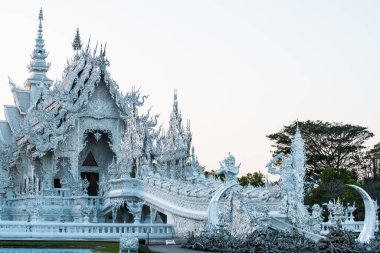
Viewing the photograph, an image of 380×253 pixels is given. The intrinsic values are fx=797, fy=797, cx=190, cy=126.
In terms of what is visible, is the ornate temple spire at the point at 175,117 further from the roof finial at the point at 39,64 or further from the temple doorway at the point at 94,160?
the roof finial at the point at 39,64

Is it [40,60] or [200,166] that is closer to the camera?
[200,166]

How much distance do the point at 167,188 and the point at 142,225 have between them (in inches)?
78.1

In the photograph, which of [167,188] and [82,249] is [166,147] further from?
[82,249]

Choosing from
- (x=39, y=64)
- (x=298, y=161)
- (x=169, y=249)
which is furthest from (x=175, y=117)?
(x=169, y=249)

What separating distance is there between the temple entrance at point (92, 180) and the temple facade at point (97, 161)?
0.04 m

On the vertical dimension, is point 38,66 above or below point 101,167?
above

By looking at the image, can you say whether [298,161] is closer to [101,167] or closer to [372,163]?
[101,167]

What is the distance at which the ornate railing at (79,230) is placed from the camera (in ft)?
77.7

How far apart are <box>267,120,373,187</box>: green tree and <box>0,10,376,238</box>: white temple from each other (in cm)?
1696

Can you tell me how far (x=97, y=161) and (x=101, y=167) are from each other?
322 millimetres

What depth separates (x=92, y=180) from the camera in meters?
34.8

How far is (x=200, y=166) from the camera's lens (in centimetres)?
3484

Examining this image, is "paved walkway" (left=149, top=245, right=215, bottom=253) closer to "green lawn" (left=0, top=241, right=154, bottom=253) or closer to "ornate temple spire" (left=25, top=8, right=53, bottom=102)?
"green lawn" (left=0, top=241, right=154, bottom=253)

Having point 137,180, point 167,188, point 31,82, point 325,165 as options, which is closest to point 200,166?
point 137,180
